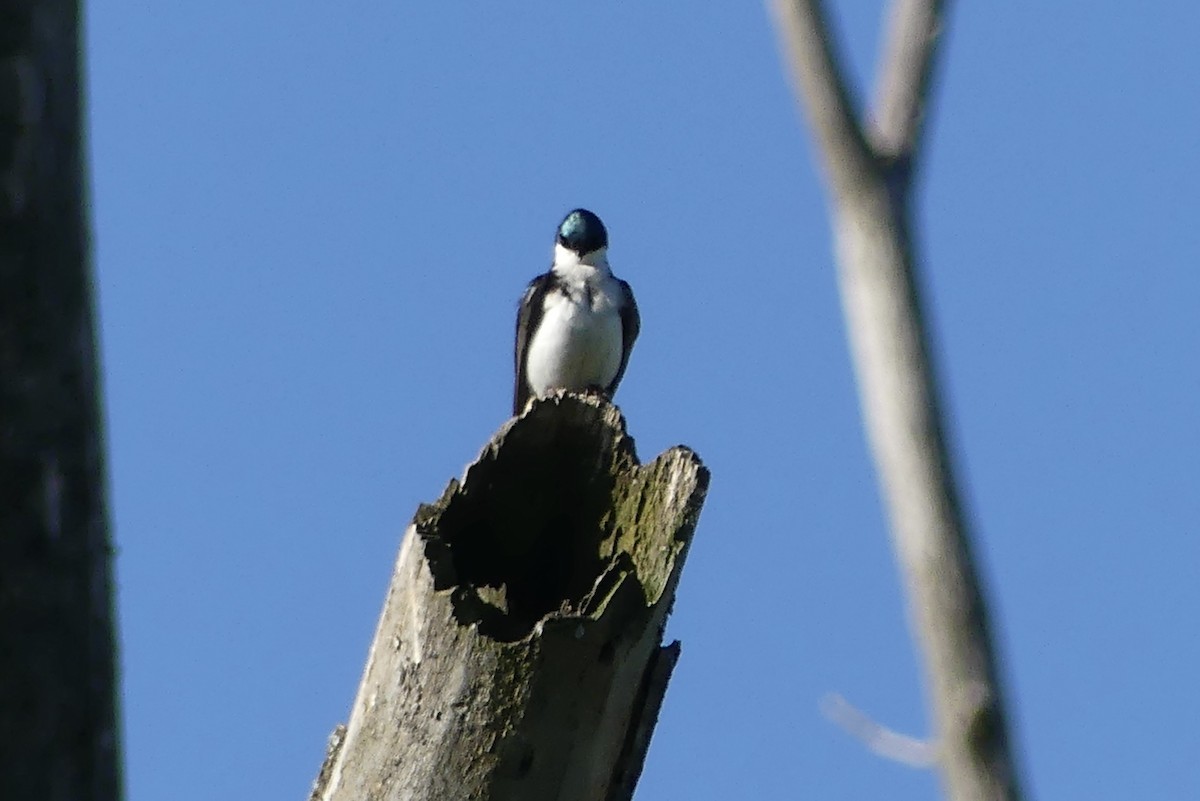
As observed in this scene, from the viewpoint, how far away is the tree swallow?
22.9 feet

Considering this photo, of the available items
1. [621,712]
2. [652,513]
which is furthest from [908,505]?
[652,513]

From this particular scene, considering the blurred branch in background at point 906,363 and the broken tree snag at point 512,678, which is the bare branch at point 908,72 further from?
the broken tree snag at point 512,678

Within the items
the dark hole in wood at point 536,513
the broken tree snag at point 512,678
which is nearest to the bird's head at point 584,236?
the dark hole in wood at point 536,513

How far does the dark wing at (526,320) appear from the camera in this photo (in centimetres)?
722

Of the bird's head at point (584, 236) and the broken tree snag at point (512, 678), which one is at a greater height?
the bird's head at point (584, 236)

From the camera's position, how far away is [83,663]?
100cm

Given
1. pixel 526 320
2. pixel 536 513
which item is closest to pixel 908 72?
pixel 536 513

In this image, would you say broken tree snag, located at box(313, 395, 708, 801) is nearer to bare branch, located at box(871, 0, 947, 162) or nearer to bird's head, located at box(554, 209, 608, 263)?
bare branch, located at box(871, 0, 947, 162)

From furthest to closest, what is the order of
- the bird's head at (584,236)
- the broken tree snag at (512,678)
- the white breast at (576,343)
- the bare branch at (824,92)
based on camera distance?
1. the bird's head at (584,236)
2. the white breast at (576,343)
3. the broken tree snag at (512,678)
4. the bare branch at (824,92)

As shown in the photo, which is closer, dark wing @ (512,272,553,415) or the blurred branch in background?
the blurred branch in background

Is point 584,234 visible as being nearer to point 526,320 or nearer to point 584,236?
point 584,236

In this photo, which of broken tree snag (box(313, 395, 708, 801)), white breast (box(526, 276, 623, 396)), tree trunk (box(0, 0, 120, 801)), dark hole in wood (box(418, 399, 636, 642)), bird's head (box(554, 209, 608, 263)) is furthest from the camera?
bird's head (box(554, 209, 608, 263))

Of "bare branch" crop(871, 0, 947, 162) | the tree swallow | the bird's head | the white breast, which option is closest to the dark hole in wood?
"bare branch" crop(871, 0, 947, 162)

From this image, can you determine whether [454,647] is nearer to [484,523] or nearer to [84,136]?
[484,523]
